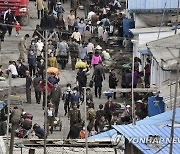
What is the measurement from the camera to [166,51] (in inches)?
1690

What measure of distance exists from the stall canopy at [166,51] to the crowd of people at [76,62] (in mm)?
1643

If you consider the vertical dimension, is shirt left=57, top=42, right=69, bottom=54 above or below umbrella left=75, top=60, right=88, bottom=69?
above

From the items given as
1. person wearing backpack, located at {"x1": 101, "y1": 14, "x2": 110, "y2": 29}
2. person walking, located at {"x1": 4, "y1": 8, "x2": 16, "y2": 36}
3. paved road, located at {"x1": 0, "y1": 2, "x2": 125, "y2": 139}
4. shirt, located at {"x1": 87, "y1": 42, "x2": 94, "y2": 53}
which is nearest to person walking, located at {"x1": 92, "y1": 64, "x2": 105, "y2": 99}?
paved road, located at {"x1": 0, "y1": 2, "x2": 125, "y2": 139}

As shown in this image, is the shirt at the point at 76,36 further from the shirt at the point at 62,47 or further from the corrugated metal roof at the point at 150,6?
the corrugated metal roof at the point at 150,6

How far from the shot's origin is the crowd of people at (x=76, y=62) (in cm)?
4306

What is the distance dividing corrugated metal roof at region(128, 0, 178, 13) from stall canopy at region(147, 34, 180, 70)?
635 centimetres

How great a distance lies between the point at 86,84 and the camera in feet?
156

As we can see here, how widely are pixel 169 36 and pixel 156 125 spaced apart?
415 inches

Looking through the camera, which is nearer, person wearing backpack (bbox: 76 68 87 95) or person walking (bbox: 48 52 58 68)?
person wearing backpack (bbox: 76 68 87 95)

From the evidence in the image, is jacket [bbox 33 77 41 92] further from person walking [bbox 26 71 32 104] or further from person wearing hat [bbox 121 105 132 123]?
person wearing hat [bbox 121 105 132 123]

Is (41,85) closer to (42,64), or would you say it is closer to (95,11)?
(42,64)

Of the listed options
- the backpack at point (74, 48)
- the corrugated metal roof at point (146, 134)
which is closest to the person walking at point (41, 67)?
the backpack at point (74, 48)

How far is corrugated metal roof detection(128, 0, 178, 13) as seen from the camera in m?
51.0

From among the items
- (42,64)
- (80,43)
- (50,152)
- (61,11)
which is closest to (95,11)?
(61,11)
